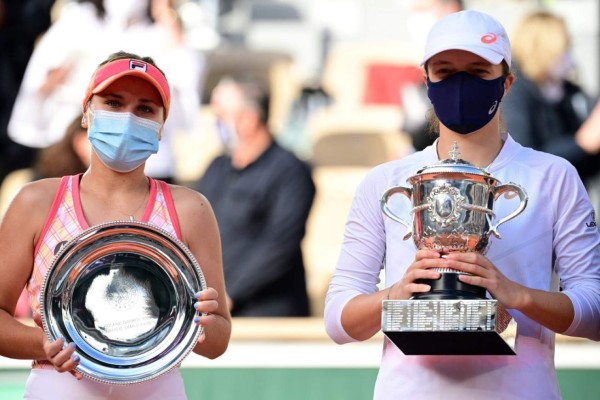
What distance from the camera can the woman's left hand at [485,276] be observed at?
110 inches

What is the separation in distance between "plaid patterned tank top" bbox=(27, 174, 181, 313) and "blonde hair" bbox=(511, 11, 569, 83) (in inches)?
149

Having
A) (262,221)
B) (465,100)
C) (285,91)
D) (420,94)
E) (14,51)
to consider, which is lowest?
(465,100)

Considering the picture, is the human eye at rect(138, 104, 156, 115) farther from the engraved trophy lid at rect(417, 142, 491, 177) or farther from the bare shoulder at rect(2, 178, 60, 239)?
the engraved trophy lid at rect(417, 142, 491, 177)

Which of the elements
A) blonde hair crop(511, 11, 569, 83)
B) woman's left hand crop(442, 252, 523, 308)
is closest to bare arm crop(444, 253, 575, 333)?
woman's left hand crop(442, 252, 523, 308)

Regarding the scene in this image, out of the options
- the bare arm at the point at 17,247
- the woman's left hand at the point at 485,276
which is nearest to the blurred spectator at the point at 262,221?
the bare arm at the point at 17,247

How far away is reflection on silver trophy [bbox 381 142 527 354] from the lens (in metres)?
2.79

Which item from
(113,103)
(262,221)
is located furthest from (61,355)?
(262,221)

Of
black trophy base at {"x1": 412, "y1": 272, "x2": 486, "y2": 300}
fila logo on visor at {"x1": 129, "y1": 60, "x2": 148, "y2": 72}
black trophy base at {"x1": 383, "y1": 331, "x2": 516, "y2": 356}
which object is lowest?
black trophy base at {"x1": 383, "y1": 331, "x2": 516, "y2": 356}

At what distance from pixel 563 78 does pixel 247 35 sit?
3.25 meters

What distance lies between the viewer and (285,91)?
9.09m

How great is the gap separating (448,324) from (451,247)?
182mm

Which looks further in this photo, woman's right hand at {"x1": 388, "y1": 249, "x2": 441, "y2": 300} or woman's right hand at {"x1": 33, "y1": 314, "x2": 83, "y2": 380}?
woman's right hand at {"x1": 33, "y1": 314, "x2": 83, "y2": 380}

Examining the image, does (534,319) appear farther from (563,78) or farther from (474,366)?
(563,78)

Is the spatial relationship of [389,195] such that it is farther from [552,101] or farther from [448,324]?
[552,101]
